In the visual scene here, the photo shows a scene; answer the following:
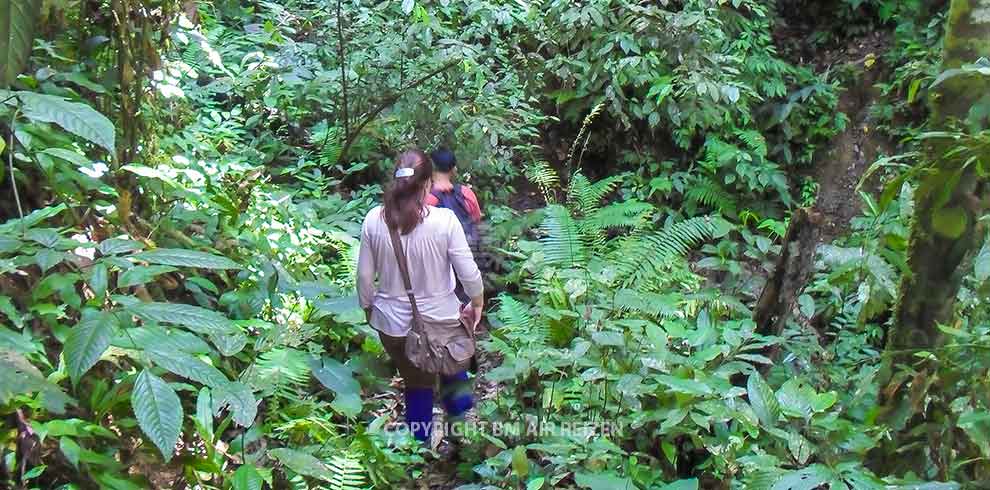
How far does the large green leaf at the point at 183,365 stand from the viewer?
1.54 m

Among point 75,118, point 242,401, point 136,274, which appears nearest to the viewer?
point 75,118

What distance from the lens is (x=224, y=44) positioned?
8242mm

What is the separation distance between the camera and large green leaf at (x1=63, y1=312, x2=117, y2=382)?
1.52 m

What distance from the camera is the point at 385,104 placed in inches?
286

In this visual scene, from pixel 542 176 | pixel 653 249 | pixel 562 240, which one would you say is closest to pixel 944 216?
pixel 653 249

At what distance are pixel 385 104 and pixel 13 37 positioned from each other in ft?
21.2

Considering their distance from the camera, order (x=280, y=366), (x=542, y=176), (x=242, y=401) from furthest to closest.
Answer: (x=542, y=176) < (x=280, y=366) < (x=242, y=401)

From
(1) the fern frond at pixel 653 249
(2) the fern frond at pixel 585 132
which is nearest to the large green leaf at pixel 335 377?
(1) the fern frond at pixel 653 249

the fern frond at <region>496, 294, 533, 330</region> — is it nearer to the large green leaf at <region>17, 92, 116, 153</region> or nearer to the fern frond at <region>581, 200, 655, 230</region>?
the fern frond at <region>581, 200, 655, 230</region>

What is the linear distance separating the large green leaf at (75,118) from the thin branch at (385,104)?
569 cm

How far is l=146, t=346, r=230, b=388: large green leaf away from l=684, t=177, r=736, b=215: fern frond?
745 cm

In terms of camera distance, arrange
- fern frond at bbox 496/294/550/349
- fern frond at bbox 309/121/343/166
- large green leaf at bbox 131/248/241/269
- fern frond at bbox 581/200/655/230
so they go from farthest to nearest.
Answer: fern frond at bbox 309/121/343/166, fern frond at bbox 581/200/655/230, fern frond at bbox 496/294/550/349, large green leaf at bbox 131/248/241/269

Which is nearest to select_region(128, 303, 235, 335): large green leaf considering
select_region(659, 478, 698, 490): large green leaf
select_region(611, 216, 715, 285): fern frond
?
select_region(659, 478, 698, 490): large green leaf

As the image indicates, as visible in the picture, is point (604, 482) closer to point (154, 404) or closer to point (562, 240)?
point (154, 404)
